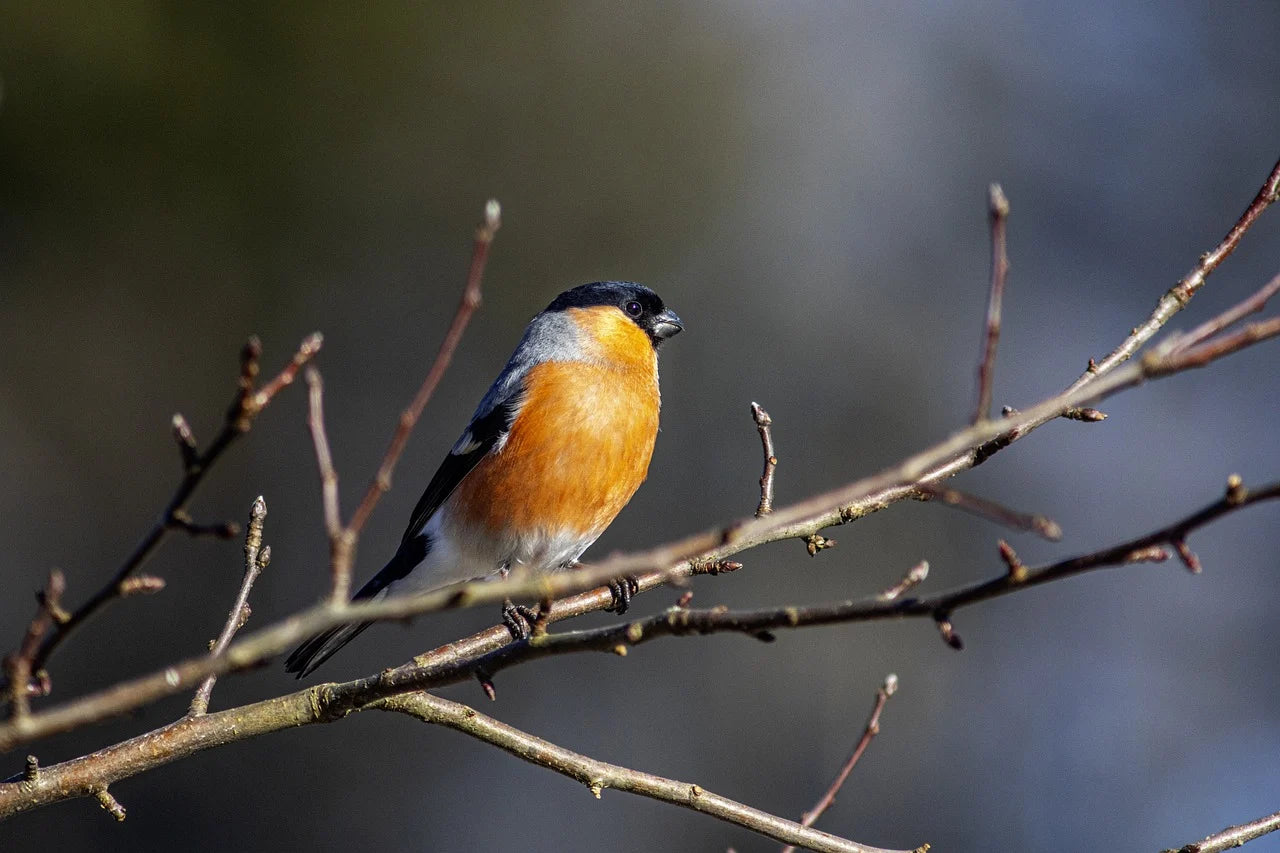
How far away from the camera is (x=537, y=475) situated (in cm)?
411

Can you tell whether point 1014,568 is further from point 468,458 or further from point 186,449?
point 468,458

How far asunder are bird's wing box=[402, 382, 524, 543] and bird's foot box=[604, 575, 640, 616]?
978 millimetres

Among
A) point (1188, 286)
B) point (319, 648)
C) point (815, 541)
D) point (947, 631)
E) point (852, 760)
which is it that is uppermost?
point (1188, 286)

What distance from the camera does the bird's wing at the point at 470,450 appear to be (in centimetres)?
432

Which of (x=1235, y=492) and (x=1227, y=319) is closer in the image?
(x=1235, y=492)

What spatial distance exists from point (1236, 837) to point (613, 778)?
48.7 inches

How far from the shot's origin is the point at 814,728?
9.23 metres

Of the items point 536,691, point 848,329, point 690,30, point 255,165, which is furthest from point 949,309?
point 255,165

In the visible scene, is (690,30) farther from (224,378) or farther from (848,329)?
(224,378)

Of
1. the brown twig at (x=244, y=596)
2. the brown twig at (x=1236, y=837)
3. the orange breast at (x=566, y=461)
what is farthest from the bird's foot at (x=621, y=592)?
the brown twig at (x=1236, y=837)

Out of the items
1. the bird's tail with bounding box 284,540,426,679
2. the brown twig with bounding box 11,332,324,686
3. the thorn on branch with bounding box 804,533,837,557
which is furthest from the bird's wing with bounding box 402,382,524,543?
the brown twig with bounding box 11,332,324,686

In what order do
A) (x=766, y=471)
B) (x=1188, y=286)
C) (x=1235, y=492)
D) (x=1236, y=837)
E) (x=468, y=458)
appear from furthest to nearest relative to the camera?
(x=468, y=458), (x=766, y=471), (x=1188, y=286), (x=1236, y=837), (x=1235, y=492)

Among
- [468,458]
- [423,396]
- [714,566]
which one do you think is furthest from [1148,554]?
[468,458]

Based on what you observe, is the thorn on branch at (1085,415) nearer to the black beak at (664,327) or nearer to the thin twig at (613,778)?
the thin twig at (613,778)
